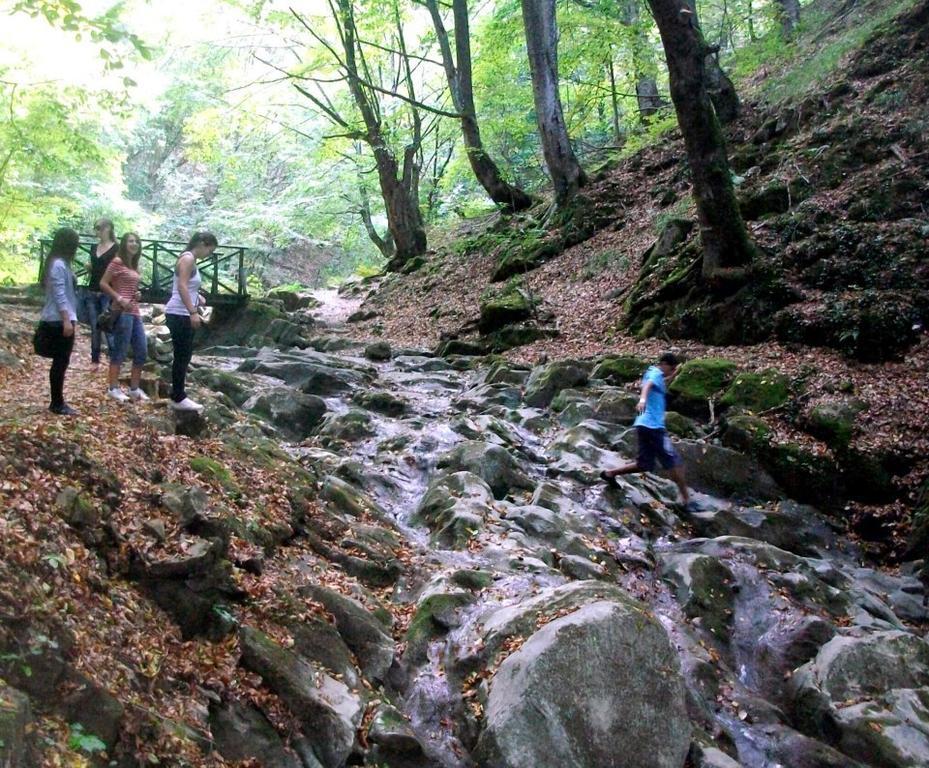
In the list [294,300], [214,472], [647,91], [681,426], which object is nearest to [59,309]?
[214,472]

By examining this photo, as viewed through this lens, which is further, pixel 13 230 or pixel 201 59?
pixel 201 59

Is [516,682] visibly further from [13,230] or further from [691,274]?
[13,230]

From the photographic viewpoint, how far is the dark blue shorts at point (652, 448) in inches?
292

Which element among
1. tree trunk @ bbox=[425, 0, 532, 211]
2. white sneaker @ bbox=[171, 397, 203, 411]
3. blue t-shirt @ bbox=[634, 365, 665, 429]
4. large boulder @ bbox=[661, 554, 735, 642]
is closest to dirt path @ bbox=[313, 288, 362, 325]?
tree trunk @ bbox=[425, 0, 532, 211]

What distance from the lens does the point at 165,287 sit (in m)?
15.8

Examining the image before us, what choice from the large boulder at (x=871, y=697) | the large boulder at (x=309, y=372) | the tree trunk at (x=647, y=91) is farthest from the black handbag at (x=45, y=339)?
the tree trunk at (x=647, y=91)

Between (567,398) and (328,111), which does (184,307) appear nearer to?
(567,398)


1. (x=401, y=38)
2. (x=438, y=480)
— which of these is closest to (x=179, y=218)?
(x=401, y=38)

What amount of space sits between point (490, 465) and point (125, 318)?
3.84 meters

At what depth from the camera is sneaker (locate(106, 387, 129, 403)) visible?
653cm

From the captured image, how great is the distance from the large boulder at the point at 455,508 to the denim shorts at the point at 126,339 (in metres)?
3.01

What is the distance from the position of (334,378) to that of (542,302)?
4.93 metres

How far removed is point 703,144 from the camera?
10.3m

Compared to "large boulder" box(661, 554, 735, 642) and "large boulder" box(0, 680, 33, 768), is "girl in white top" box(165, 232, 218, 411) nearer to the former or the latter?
"large boulder" box(0, 680, 33, 768)
